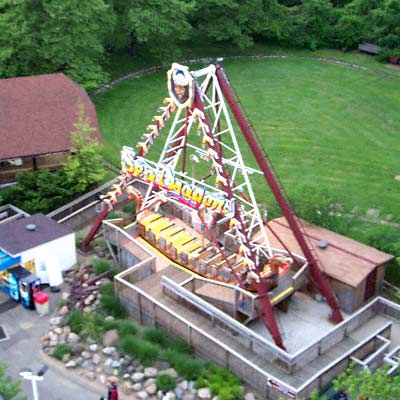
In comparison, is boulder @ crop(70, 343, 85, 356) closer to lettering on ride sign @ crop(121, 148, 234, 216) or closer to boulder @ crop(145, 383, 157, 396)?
boulder @ crop(145, 383, 157, 396)

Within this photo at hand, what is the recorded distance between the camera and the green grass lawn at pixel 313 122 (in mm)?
38094

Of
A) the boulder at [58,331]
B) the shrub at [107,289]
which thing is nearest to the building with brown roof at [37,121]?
the shrub at [107,289]

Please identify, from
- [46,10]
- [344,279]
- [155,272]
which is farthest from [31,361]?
[46,10]

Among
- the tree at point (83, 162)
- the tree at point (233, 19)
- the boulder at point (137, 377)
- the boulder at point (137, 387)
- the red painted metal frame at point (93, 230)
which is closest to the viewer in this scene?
the boulder at point (137, 387)

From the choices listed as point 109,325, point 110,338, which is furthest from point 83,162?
point 110,338

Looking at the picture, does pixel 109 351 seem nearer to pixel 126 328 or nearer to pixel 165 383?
pixel 126 328

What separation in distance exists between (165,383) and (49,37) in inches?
1034

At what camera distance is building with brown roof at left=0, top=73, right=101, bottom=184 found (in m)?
34.8

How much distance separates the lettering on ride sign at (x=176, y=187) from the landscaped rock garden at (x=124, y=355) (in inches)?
187

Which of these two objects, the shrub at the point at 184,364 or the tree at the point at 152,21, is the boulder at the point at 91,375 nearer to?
the shrub at the point at 184,364

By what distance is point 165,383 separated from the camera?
2370cm

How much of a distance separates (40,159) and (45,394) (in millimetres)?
15809

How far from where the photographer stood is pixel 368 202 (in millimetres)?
36188

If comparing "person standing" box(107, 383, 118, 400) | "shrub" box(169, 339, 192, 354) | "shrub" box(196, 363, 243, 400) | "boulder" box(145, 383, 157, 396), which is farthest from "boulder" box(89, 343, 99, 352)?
"shrub" box(196, 363, 243, 400)
